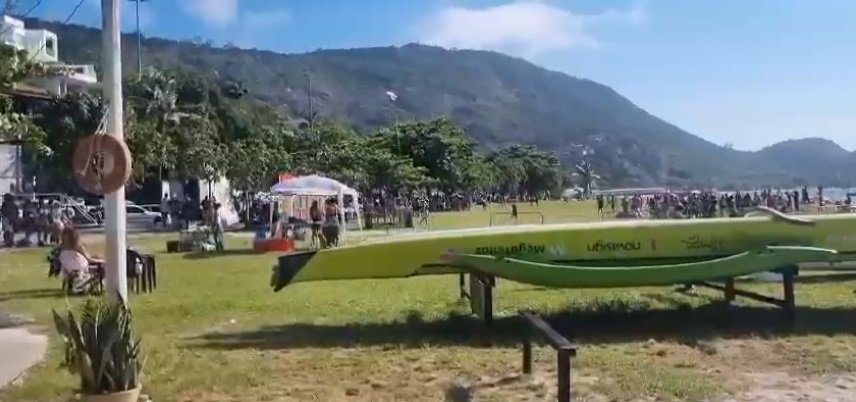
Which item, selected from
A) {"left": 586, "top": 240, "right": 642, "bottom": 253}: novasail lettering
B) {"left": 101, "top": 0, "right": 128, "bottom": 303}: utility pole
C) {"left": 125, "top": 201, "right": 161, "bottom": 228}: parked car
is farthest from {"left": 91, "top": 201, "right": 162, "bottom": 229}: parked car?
{"left": 101, "top": 0, "right": 128, "bottom": 303}: utility pole

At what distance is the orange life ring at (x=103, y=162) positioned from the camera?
7.10 metres

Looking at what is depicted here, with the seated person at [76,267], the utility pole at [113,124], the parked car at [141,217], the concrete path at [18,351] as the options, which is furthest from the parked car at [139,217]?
the utility pole at [113,124]

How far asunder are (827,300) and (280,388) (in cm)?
810

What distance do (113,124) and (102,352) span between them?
199 cm

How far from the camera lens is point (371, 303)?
13000 millimetres

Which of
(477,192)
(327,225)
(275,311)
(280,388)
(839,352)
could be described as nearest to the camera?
(280,388)

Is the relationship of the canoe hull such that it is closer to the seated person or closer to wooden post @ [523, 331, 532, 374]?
wooden post @ [523, 331, 532, 374]

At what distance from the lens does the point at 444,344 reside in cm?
962

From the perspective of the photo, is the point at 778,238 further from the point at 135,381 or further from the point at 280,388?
the point at 135,381

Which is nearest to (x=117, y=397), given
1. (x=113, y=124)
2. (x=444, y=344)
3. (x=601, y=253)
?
(x=113, y=124)

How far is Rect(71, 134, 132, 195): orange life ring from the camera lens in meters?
7.10

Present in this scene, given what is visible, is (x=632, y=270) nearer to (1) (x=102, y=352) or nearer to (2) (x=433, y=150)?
(1) (x=102, y=352)

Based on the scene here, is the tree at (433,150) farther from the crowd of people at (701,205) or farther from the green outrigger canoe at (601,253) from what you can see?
the green outrigger canoe at (601,253)

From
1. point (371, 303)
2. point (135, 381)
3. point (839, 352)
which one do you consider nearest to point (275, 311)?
point (371, 303)
